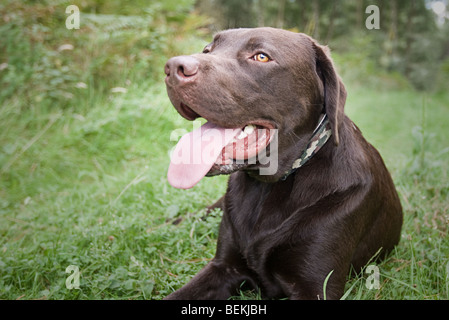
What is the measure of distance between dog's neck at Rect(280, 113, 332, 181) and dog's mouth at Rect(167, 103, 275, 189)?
0.62 feet

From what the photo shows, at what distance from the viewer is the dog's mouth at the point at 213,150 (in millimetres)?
1747

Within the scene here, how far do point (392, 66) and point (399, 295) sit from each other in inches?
848

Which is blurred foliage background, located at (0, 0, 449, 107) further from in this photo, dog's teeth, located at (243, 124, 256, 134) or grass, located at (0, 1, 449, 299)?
dog's teeth, located at (243, 124, 256, 134)

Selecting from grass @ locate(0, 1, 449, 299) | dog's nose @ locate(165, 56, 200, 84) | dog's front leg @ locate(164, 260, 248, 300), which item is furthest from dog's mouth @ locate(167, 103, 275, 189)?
grass @ locate(0, 1, 449, 299)

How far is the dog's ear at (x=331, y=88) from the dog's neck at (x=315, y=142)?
0.26ft

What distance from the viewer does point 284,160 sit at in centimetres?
194

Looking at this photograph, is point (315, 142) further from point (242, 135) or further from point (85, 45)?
point (85, 45)

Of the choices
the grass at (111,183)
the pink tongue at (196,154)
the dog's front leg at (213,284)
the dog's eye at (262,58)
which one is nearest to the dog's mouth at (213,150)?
the pink tongue at (196,154)

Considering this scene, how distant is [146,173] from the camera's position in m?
3.80

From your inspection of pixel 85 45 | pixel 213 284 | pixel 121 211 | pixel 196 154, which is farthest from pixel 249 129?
pixel 85 45

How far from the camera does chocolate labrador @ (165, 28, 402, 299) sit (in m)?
1.79

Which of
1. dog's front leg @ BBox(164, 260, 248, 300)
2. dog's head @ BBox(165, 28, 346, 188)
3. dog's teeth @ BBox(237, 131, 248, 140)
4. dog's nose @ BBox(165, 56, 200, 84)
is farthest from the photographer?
dog's front leg @ BBox(164, 260, 248, 300)

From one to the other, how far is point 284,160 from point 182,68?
0.71 metres
